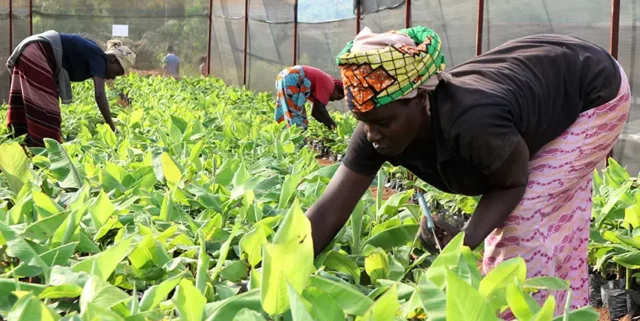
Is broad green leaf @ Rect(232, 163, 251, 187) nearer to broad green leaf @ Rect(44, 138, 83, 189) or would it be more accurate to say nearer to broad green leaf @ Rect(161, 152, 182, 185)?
broad green leaf @ Rect(161, 152, 182, 185)

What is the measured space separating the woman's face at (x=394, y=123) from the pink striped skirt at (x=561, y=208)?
0.49m

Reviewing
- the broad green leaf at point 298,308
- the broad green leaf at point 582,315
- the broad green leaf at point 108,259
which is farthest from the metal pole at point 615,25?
the broad green leaf at point 298,308

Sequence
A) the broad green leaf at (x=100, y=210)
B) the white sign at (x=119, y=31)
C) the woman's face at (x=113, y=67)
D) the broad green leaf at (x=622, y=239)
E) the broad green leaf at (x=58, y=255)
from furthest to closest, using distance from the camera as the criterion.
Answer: the white sign at (x=119, y=31) → the woman's face at (x=113, y=67) → the broad green leaf at (x=622, y=239) → the broad green leaf at (x=100, y=210) → the broad green leaf at (x=58, y=255)

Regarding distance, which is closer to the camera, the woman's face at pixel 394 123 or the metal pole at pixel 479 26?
the woman's face at pixel 394 123

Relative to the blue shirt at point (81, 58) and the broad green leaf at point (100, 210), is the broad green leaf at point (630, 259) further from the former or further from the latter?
the blue shirt at point (81, 58)

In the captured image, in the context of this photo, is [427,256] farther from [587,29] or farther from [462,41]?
[462,41]

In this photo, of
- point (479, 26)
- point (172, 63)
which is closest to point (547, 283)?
point (479, 26)

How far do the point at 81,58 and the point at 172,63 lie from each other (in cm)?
1664

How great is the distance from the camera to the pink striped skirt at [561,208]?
99.3 inches

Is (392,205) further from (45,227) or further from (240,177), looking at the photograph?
(45,227)

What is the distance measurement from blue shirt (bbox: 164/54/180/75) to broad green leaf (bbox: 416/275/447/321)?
2182 centimetres

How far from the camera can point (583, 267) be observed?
277 cm

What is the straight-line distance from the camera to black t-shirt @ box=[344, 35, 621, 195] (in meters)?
2.19

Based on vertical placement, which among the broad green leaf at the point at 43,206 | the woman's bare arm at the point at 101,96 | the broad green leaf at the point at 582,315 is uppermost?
the broad green leaf at the point at 582,315
